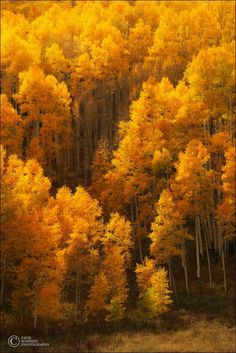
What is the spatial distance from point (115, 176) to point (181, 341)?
19.3 metres

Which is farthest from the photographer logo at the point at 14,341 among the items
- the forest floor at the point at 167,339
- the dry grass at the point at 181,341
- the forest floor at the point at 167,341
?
the dry grass at the point at 181,341

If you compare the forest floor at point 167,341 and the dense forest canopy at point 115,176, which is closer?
the forest floor at point 167,341

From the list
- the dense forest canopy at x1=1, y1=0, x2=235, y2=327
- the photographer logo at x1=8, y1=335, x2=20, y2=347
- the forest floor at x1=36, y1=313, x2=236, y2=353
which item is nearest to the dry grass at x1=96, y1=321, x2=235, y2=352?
the forest floor at x1=36, y1=313, x2=236, y2=353

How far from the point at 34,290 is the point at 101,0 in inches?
3406

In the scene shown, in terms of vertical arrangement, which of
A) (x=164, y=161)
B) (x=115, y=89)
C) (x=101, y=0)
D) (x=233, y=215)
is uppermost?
(x=101, y=0)

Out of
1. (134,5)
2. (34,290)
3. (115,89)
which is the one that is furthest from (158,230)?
(134,5)

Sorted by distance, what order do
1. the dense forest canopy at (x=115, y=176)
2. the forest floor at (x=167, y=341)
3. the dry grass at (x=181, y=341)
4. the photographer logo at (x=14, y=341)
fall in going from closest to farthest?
1. the dry grass at (x=181, y=341)
2. the forest floor at (x=167, y=341)
3. the photographer logo at (x=14, y=341)
4. the dense forest canopy at (x=115, y=176)

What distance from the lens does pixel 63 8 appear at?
106 metres

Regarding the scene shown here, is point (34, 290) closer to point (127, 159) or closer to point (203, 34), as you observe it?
point (127, 159)

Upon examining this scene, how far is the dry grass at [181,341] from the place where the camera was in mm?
31531

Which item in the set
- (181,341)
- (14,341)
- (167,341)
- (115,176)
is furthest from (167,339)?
(115,176)

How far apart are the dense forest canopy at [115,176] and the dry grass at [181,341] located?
9.31 feet

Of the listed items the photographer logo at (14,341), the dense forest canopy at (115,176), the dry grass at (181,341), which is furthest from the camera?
the dense forest canopy at (115,176)

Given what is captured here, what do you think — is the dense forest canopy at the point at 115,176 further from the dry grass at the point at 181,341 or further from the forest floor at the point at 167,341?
the dry grass at the point at 181,341
